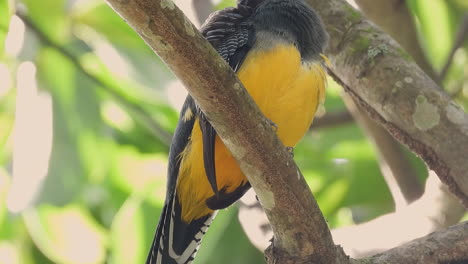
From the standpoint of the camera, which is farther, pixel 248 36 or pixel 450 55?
pixel 450 55

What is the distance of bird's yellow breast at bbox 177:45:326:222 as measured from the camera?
380cm

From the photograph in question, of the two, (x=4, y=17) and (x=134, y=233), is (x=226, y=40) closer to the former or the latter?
(x=134, y=233)

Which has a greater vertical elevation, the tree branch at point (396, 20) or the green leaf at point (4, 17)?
the green leaf at point (4, 17)

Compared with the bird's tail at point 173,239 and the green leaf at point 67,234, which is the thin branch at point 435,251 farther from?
the green leaf at point 67,234

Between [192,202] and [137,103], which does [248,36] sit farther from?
[137,103]

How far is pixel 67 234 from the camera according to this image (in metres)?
5.46

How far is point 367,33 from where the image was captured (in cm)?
452

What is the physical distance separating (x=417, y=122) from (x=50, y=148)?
2077 millimetres

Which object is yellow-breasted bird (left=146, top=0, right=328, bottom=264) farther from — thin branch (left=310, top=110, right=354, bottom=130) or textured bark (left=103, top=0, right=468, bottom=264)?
thin branch (left=310, top=110, right=354, bottom=130)

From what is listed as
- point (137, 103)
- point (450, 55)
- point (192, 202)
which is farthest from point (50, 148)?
point (450, 55)

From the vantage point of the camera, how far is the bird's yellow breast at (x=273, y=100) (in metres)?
3.80

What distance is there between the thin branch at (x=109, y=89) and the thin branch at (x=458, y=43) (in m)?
1.75

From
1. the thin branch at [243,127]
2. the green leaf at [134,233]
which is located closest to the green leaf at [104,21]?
the green leaf at [134,233]

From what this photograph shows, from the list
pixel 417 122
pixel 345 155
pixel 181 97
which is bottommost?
pixel 345 155
